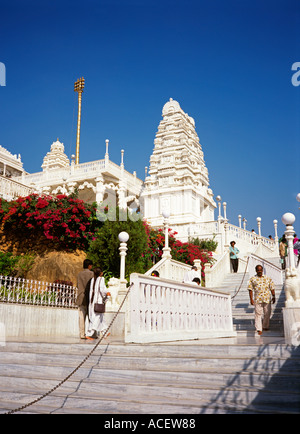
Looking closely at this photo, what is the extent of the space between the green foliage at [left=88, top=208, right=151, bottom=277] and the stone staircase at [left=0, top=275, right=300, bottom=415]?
8.31 metres

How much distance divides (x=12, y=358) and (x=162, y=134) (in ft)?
109

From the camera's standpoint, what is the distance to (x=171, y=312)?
272 inches

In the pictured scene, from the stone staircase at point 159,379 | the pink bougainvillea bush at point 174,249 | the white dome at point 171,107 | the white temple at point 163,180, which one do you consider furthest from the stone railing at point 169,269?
the white dome at point 171,107

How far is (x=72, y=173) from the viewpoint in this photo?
107 feet

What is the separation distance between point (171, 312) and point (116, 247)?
25.4ft

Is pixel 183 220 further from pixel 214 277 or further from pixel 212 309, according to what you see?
pixel 212 309

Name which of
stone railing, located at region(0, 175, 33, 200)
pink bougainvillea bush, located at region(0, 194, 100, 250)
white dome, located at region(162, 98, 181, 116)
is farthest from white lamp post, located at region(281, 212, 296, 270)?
white dome, located at region(162, 98, 181, 116)

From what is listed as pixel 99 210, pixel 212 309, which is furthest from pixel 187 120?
pixel 212 309

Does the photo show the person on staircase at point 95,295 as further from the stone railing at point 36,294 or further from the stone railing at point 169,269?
the stone railing at point 169,269

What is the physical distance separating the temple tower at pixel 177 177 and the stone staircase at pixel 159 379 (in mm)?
24870

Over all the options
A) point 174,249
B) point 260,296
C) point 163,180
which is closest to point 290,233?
point 260,296

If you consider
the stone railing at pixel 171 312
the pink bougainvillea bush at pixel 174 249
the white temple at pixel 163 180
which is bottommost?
A: the stone railing at pixel 171 312

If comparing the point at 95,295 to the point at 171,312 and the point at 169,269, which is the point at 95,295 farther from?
the point at 169,269

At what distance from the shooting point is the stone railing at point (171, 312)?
240 inches
